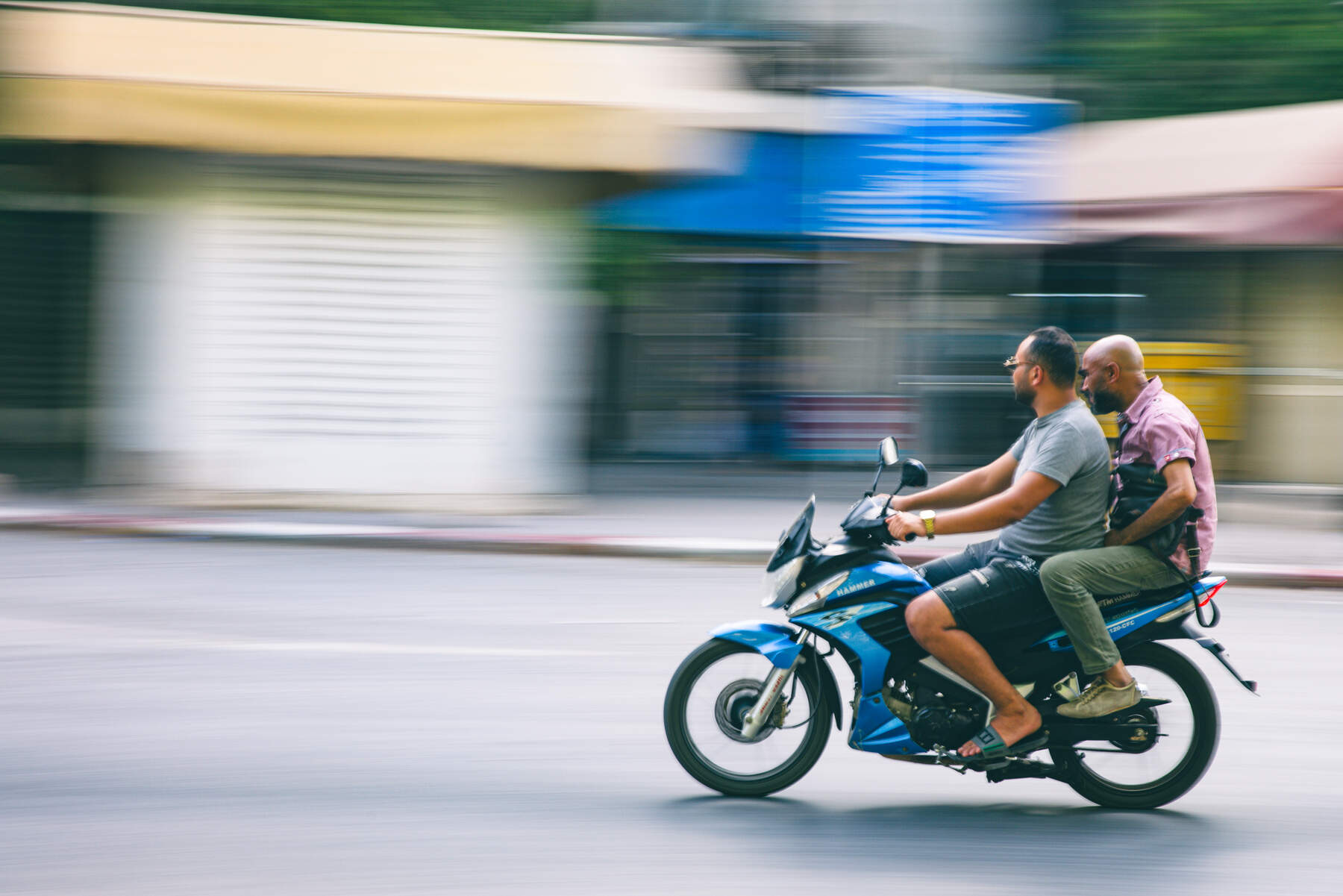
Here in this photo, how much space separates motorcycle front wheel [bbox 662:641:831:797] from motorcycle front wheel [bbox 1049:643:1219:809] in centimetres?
85

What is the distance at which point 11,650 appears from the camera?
682 centimetres

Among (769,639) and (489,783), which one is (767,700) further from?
(489,783)

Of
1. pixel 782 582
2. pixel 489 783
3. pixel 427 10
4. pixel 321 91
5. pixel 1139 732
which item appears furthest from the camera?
pixel 427 10

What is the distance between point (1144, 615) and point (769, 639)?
122 centimetres

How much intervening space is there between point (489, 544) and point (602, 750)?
489 cm

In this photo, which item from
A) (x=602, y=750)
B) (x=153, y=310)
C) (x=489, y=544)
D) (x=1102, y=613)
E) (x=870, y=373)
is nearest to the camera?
(x=1102, y=613)

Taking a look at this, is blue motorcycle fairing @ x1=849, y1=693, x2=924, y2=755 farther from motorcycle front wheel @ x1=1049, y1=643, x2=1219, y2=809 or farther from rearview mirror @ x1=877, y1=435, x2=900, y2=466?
rearview mirror @ x1=877, y1=435, x2=900, y2=466

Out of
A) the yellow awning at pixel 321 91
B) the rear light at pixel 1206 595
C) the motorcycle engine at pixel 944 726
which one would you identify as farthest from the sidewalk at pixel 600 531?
the motorcycle engine at pixel 944 726

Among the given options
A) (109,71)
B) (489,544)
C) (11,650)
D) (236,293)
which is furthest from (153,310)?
(11,650)

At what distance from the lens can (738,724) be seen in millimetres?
4809

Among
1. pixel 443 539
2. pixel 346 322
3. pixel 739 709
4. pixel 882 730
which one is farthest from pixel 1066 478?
pixel 346 322

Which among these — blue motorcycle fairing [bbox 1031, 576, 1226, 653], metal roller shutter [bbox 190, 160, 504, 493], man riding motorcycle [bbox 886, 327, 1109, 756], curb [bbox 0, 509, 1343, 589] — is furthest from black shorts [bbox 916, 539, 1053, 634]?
metal roller shutter [bbox 190, 160, 504, 493]

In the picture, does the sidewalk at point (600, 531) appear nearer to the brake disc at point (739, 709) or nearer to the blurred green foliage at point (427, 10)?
the brake disc at point (739, 709)

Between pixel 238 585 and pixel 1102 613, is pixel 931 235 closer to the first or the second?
pixel 238 585
